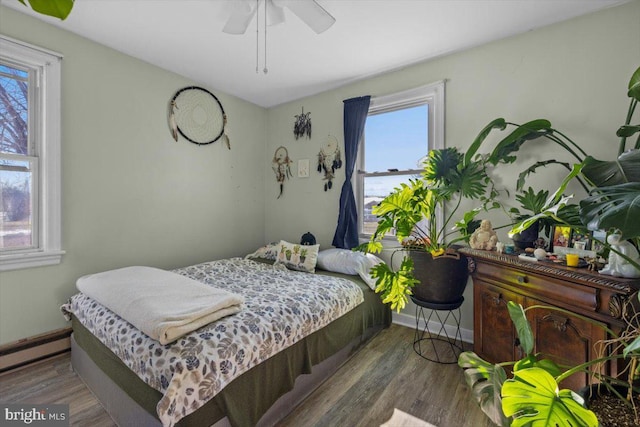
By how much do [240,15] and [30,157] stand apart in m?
1.86

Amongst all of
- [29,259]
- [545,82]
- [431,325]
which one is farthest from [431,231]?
[29,259]

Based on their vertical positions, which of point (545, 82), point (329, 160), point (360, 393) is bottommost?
point (360, 393)

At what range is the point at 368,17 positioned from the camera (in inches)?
78.6

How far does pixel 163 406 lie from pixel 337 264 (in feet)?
5.84

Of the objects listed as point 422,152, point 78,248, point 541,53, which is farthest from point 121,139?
point 541,53

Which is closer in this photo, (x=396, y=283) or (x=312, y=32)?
(x=396, y=283)

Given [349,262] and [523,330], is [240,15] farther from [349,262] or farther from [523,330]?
[523,330]

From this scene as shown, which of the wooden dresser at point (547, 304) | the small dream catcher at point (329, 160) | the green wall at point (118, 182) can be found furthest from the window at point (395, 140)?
the green wall at point (118, 182)

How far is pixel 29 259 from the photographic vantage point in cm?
202

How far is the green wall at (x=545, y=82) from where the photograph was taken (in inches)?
71.9

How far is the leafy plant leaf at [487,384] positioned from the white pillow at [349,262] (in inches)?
50.2

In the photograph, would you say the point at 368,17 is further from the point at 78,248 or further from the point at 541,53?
the point at 78,248

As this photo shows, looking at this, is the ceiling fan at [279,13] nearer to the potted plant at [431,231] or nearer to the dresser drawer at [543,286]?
the potted plant at [431,231]

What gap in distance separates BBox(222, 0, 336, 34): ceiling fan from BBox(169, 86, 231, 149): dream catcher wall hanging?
4.26ft
